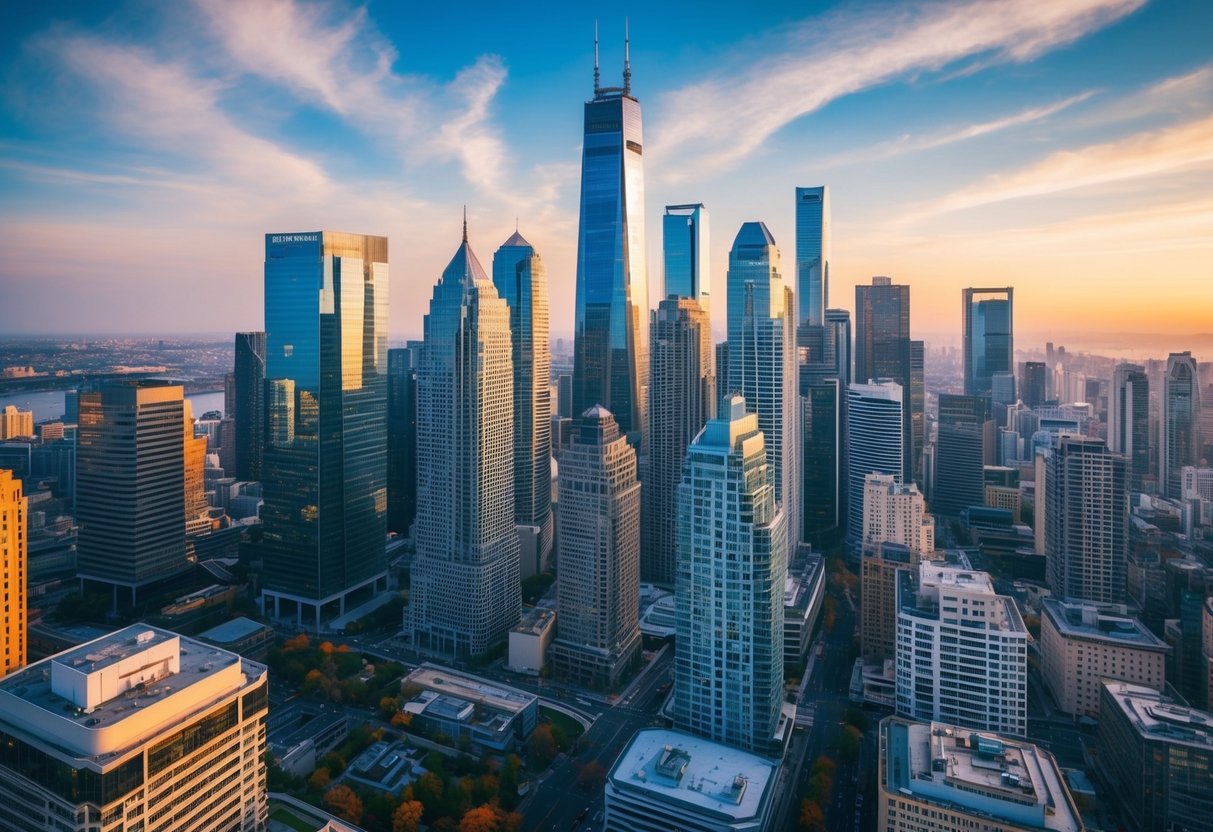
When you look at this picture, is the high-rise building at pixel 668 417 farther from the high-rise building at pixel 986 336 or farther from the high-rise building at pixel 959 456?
the high-rise building at pixel 986 336

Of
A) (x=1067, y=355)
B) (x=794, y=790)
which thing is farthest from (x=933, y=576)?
(x=1067, y=355)

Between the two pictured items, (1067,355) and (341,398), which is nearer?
(341,398)

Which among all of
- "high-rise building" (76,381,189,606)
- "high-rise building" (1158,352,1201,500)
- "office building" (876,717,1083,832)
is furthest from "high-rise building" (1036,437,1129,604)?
"high-rise building" (76,381,189,606)

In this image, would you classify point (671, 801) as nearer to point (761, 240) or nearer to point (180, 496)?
point (761, 240)

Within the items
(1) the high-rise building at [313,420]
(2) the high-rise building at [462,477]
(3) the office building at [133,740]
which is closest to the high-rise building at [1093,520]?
(2) the high-rise building at [462,477]

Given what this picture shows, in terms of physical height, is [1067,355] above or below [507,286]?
below

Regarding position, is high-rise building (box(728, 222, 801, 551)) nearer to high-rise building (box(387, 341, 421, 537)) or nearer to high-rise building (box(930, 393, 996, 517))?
high-rise building (box(930, 393, 996, 517))
